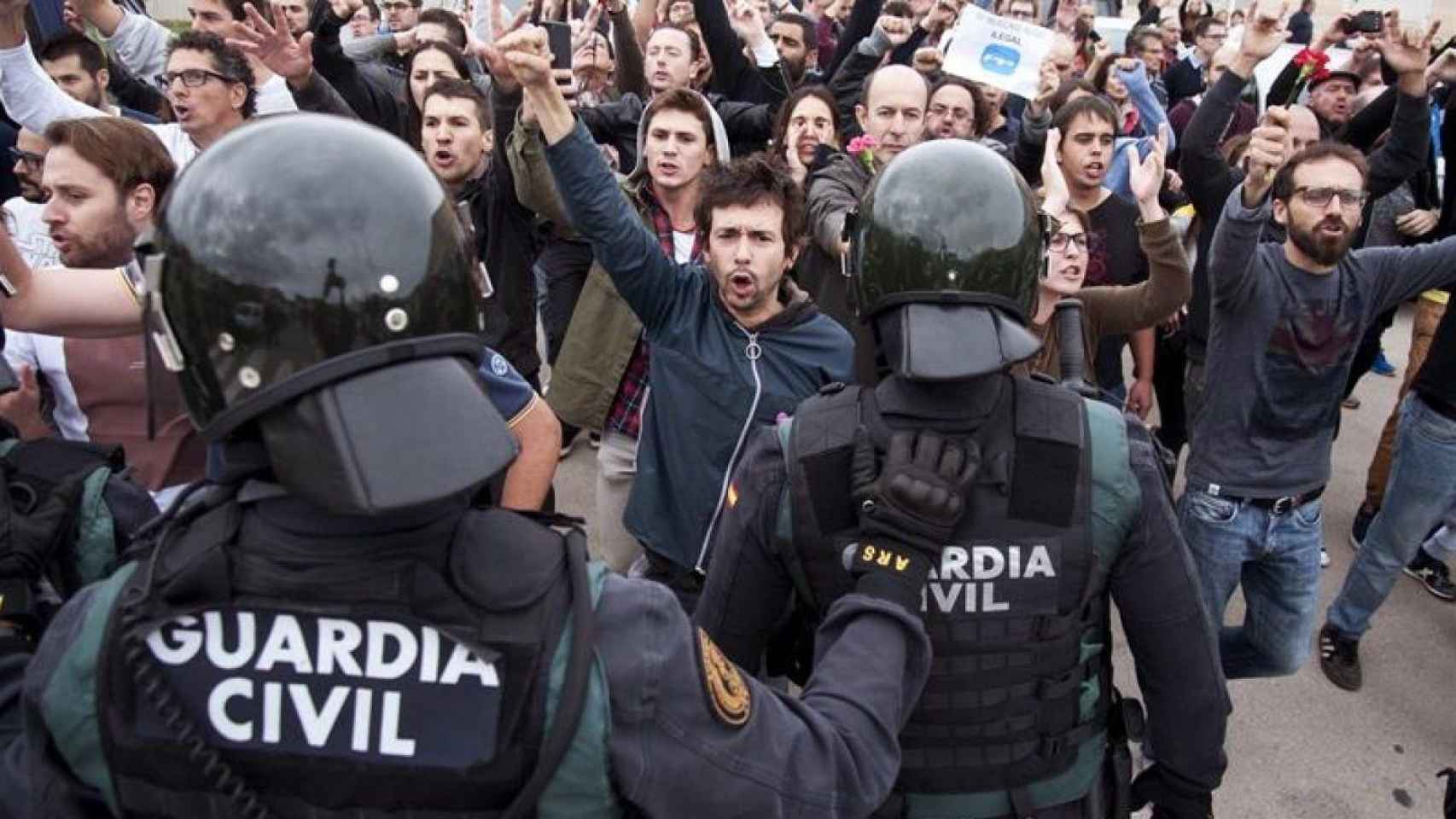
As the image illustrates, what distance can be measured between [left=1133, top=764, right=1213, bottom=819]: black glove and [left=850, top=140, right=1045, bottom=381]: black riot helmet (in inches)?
35.8

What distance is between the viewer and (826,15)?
10.0 metres

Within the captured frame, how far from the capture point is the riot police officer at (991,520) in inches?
66.6

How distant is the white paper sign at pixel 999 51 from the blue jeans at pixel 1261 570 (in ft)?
9.51

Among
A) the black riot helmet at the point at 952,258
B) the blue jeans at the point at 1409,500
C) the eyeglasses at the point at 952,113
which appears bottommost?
the blue jeans at the point at 1409,500

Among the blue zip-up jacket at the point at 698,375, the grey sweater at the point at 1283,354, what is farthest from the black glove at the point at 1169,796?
the grey sweater at the point at 1283,354

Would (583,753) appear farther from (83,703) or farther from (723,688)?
(83,703)

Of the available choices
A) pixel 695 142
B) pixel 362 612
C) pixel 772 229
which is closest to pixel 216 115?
pixel 695 142

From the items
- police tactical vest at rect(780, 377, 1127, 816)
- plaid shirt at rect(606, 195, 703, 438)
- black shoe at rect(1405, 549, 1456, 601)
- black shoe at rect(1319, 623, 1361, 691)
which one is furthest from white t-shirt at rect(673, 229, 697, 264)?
black shoe at rect(1405, 549, 1456, 601)

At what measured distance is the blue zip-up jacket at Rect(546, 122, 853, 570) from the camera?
281cm

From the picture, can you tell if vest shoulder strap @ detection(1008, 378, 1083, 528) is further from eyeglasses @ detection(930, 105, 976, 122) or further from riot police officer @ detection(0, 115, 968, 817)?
eyeglasses @ detection(930, 105, 976, 122)

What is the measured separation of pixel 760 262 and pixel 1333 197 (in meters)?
1.74

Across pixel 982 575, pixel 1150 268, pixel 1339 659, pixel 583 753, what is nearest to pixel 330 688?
pixel 583 753

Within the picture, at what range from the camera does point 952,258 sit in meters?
1.71

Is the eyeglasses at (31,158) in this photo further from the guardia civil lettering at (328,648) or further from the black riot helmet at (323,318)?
the guardia civil lettering at (328,648)
